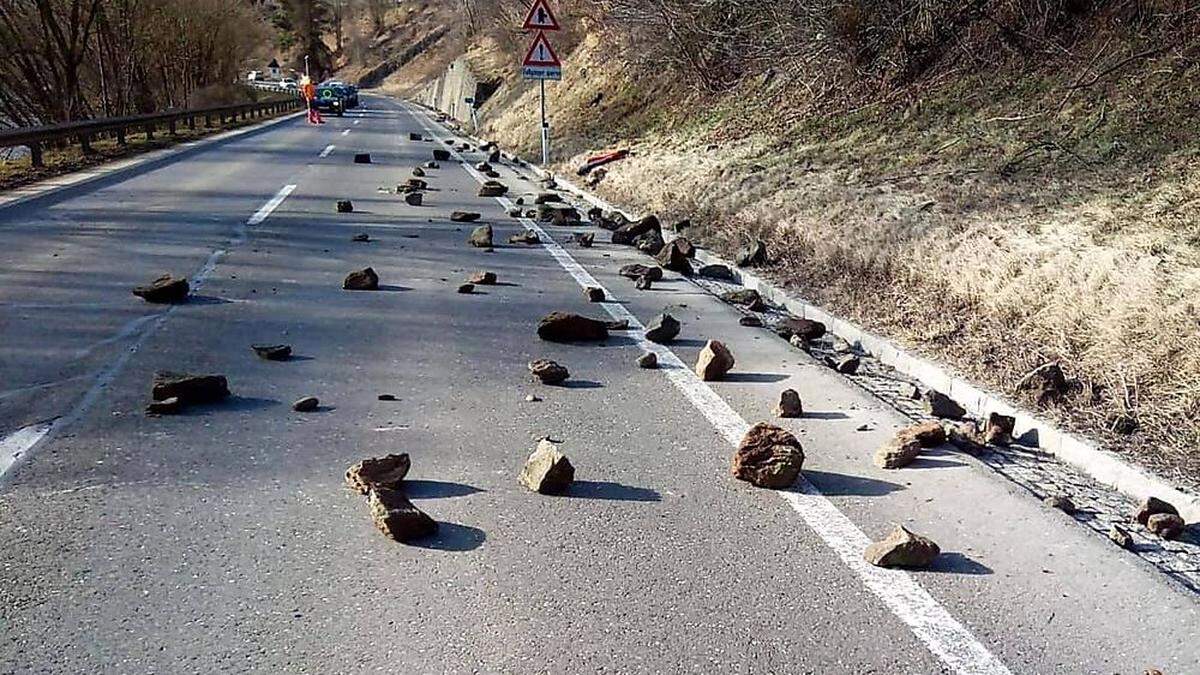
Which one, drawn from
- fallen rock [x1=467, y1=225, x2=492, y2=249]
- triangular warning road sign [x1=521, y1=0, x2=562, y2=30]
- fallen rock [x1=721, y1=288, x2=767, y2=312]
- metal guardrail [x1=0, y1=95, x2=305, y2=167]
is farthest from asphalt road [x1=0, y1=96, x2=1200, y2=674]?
triangular warning road sign [x1=521, y1=0, x2=562, y2=30]

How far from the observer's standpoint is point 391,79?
113062 mm

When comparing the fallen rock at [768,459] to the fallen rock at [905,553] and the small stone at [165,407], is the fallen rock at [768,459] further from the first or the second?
the small stone at [165,407]

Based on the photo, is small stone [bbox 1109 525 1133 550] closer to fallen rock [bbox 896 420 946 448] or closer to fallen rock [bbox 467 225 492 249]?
fallen rock [bbox 896 420 946 448]

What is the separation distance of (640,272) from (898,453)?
4715mm

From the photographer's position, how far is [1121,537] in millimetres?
4004

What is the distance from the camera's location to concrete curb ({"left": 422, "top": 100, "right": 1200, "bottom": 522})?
4402 millimetres

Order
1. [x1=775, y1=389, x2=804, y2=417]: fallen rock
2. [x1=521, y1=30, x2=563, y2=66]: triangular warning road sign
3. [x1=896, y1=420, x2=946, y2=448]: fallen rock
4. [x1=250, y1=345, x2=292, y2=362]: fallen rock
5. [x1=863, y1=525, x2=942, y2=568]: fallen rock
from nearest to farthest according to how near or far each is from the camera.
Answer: [x1=863, y1=525, x2=942, y2=568]: fallen rock → [x1=896, y1=420, x2=946, y2=448]: fallen rock → [x1=775, y1=389, x2=804, y2=417]: fallen rock → [x1=250, y1=345, x2=292, y2=362]: fallen rock → [x1=521, y1=30, x2=563, y2=66]: triangular warning road sign

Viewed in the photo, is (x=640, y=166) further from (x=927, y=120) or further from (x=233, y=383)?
(x=233, y=383)

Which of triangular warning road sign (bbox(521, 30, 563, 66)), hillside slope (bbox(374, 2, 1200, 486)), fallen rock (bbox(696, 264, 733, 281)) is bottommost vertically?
fallen rock (bbox(696, 264, 733, 281))

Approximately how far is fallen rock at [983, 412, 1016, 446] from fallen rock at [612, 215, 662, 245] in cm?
652

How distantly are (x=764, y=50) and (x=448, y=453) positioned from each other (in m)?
14.3

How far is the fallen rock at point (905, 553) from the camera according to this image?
373 centimetres

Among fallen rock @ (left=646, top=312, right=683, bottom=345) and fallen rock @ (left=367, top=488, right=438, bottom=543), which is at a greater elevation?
fallen rock @ (left=367, top=488, right=438, bottom=543)

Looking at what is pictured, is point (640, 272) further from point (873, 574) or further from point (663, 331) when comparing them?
point (873, 574)
